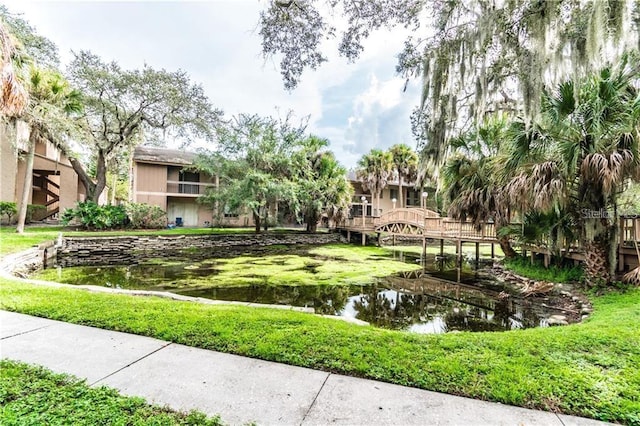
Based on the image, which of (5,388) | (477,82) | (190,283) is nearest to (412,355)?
(5,388)

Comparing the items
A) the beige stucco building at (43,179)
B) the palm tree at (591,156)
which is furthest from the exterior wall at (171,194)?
the palm tree at (591,156)

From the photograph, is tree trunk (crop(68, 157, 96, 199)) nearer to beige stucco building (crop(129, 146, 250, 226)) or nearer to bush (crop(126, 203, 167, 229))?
beige stucco building (crop(129, 146, 250, 226))

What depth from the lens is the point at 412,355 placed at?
3104 mm

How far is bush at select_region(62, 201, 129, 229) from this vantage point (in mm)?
16281

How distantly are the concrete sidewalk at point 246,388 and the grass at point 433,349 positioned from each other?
0.49 feet

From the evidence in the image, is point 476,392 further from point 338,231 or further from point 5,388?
point 338,231

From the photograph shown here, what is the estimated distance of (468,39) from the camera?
226 inches

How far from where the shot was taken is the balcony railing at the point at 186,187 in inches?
865

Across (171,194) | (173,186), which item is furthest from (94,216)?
(173,186)

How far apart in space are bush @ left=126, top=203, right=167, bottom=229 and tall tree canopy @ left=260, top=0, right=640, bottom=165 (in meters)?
15.1

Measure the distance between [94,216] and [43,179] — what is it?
7.90 meters

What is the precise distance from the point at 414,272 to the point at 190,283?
7.70 meters

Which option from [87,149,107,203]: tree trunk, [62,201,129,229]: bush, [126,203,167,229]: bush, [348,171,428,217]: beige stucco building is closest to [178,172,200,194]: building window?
[126,203,167,229]: bush

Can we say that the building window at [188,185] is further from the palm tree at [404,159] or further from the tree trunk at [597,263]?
the tree trunk at [597,263]
